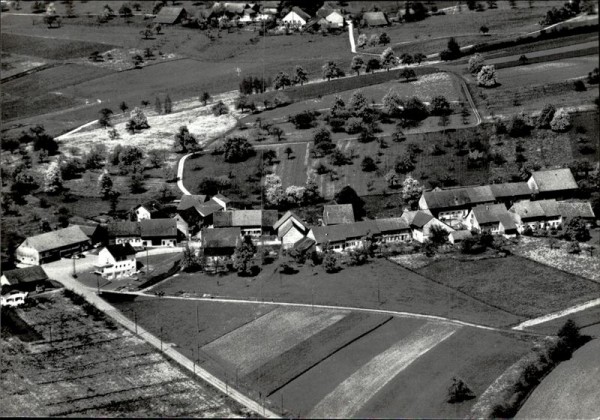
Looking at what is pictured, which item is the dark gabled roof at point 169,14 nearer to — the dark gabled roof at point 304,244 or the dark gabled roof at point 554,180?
the dark gabled roof at point 304,244

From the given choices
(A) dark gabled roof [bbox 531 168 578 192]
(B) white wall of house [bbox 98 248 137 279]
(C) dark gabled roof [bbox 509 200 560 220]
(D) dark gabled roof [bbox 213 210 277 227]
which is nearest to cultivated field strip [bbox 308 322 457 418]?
(C) dark gabled roof [bbox 509 200 560 220]

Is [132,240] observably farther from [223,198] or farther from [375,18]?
[375,18]

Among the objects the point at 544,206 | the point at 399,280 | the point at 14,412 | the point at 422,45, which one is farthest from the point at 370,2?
the point at 14,412

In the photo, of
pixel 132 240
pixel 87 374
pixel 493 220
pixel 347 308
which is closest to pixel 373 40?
pixel 493 220

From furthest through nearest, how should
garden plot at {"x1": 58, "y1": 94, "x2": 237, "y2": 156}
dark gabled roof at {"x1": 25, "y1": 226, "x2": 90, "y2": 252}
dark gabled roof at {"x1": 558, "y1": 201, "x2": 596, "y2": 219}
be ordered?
garden plot at {"x1": 58, "y1": 94, "x2": 237, "y2": 156} < dark gabled roof at {"x1": 558, "y1": 201, "x2": 596, "y2": 219} < dark gabled roof at {"x1": 25, "y1": 226, "x2": 90, "y2": 252}

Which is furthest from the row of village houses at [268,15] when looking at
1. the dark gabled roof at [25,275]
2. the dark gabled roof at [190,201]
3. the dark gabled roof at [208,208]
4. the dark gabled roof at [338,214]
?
the dark gabled roof at [25,275]

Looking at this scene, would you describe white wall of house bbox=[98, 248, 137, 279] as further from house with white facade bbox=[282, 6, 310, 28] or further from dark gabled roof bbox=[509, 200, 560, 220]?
house with white facade bbox=[282, 6, 310, 28]
